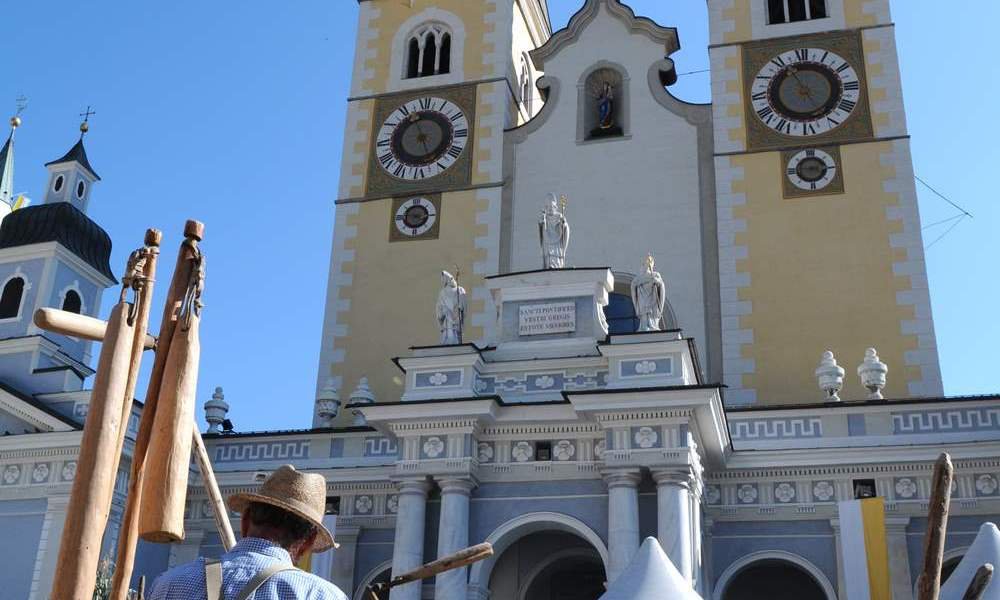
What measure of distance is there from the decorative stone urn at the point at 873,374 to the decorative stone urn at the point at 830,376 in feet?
1.08

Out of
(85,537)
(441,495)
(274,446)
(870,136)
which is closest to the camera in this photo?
(85,537)

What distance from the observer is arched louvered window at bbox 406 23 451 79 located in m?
23.1

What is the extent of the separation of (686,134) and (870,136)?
10.3 ft

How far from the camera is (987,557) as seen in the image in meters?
10.3

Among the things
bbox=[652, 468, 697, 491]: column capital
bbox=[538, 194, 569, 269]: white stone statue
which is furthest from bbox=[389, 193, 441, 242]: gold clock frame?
bbox=[652, 468, 697, 491]: column capital

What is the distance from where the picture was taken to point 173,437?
5.13m

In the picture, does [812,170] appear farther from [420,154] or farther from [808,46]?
[420,154]

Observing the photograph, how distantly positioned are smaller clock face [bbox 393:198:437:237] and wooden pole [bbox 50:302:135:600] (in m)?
16.0

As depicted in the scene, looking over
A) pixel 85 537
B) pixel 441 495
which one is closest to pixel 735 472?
pixel 441 495

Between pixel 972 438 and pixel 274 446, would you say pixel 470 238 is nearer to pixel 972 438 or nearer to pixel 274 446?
pixel 274 446

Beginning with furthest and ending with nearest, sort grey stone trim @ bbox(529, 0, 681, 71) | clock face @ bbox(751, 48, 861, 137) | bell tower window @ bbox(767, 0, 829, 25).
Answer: grey stone trim @ bbox(529, 0, 681, 71) < bell tower window @ bbox(767, 0, 829, 25) < clock face @ bbox(751, 48, 861, 137)

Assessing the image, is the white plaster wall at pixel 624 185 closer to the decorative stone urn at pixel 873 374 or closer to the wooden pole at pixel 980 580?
the decorative stone urn at pixel 873 374

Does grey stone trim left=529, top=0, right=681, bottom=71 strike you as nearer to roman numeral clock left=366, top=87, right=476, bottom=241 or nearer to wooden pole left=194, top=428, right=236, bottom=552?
roman numeral clock left=366, top=87, right=476, bottom=241

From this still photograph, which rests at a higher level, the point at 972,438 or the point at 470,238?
the point at 470,238
